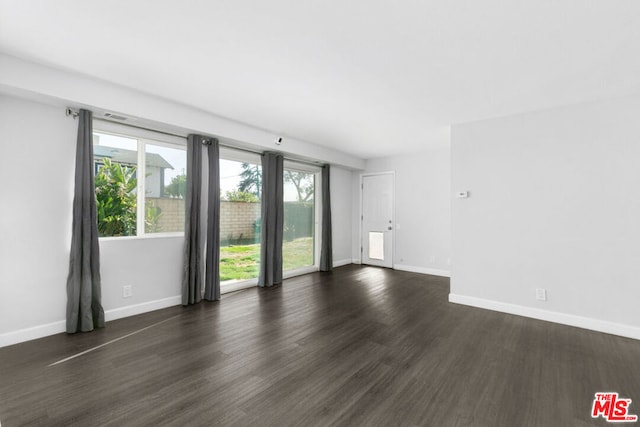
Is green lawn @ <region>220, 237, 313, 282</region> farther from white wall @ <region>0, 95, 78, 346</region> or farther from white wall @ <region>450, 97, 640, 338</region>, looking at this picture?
white wall @ <region>450, 97, 640, 338</region>

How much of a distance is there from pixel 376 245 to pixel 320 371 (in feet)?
15.9

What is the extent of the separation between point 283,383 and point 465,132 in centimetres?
393

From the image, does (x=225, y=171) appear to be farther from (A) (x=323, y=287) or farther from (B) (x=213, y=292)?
(A) (x=323, y=287)

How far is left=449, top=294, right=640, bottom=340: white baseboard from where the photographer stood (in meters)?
3.04

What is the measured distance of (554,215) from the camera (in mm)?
3461

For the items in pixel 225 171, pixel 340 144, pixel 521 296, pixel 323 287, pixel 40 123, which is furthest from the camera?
pixel 340 144

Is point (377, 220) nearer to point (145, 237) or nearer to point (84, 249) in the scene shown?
point (145, 237)

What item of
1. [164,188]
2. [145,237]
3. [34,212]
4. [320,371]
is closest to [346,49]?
[320,371]

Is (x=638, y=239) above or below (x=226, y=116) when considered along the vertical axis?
below

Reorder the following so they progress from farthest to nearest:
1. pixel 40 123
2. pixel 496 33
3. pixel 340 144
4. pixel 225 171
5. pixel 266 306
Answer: pixel 340 144 < pixel 225 171 < pixel 266 306 < pixel 40 123 < pixel 496 33

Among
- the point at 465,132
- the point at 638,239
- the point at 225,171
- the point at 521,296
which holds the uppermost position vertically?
Answer: the point at 465,132

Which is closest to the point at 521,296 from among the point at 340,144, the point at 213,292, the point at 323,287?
the point at 323,287

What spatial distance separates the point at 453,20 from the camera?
6.41 ft

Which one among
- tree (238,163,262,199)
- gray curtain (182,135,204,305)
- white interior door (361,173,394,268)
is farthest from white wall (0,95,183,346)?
white interior door (361,173,394,268)
